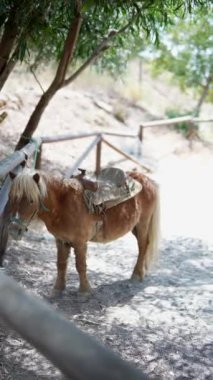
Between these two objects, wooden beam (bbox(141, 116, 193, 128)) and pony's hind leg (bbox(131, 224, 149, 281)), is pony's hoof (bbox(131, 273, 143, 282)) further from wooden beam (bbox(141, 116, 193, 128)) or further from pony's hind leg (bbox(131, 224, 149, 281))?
wooden beam (bbox(141, 116, 193, 128))

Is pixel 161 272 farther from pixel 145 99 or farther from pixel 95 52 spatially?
pixel 145 99

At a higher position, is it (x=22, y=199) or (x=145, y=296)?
(x=22, y=199)

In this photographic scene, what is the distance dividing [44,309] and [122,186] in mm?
3195

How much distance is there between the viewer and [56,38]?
5.39 m

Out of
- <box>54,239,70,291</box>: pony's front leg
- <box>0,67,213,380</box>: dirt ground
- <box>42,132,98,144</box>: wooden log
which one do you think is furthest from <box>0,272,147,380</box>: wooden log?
<box>42,132,98,144</box>: wooden log

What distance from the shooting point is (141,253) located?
185 inches

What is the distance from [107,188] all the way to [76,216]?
463mm

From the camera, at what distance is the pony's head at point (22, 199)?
10.8 feet

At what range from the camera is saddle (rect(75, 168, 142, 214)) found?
3918 mm

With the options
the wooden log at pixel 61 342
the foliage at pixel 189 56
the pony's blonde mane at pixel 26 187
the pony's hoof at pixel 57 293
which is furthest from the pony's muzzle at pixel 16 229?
the foliage at pixel 189 56

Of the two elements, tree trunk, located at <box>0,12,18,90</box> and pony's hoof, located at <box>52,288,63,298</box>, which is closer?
pony's hoof, located at <box>52,288,63,298</box>

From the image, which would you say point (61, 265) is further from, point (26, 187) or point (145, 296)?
point (26, 187)

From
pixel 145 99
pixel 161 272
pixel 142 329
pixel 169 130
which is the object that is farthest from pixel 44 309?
pixel 145 99

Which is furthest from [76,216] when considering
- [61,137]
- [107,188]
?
[61,137]
